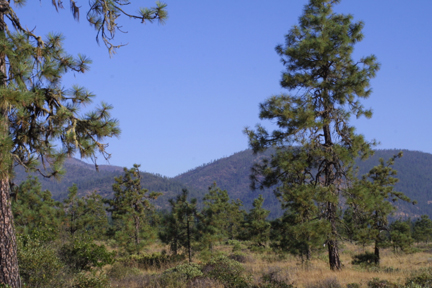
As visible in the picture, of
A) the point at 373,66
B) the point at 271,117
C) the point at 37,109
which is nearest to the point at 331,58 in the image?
the point at 373,66

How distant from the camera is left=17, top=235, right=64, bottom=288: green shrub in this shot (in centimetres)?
844

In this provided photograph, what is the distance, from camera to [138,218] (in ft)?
75.0

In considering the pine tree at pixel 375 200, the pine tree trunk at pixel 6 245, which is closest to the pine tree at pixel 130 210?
the pine tree at pixel 375 200

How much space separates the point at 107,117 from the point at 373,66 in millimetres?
9158

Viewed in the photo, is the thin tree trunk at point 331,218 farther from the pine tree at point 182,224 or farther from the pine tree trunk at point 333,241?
the pine tree at point 182,224

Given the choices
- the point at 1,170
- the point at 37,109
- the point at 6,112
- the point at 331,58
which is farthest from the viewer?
the point at 331,58

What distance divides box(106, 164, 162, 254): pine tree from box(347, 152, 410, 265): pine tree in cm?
1232

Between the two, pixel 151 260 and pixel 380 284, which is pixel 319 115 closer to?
pixel 380 284

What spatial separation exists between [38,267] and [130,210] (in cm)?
1394

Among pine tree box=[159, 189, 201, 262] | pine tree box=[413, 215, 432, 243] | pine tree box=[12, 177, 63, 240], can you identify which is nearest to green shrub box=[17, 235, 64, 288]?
pine tree box=[159, 189, 201, 262]

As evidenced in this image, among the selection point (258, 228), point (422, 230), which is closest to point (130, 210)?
point (258, 228)

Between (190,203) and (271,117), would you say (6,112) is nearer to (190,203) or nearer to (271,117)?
(271,117)

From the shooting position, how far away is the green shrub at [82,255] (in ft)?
36.4

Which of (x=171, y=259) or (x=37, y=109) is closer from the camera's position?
(x=37, y=109)
